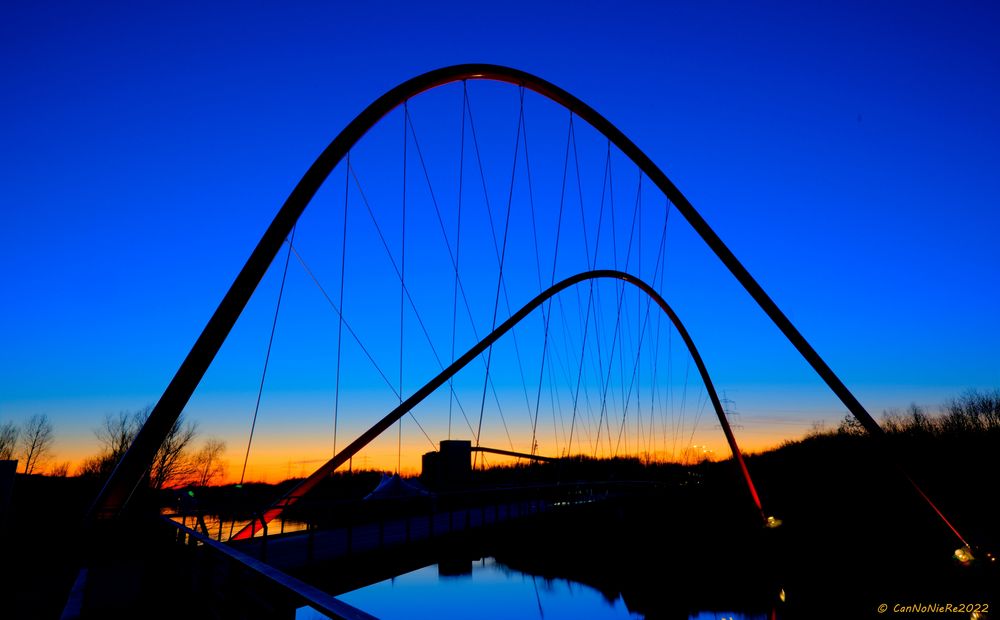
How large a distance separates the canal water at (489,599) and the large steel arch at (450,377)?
7.90m

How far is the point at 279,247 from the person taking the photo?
1007cm

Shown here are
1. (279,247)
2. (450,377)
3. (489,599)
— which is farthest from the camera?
(489,599)

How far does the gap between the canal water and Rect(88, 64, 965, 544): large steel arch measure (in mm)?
13652

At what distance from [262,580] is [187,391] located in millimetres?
5632

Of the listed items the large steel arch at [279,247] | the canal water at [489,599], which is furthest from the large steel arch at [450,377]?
the canal water at [489,599]

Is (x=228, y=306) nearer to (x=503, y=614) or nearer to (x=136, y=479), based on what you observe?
(x=136, y=479)

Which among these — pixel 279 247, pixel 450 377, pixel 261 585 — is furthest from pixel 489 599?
pixel 261 585

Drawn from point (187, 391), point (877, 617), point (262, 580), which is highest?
point (187, 391)

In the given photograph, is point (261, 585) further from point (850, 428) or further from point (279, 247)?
point (850, 428)

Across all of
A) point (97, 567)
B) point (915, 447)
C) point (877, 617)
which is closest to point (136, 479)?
point (97, 567)

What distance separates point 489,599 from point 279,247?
84.6 ft

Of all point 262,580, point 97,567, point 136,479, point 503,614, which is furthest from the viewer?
point 503,614

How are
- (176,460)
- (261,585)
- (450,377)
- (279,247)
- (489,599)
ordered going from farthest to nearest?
(176,460), (489,599), (450,377), (279,247), (261,585)

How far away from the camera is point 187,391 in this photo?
7.93 meters
